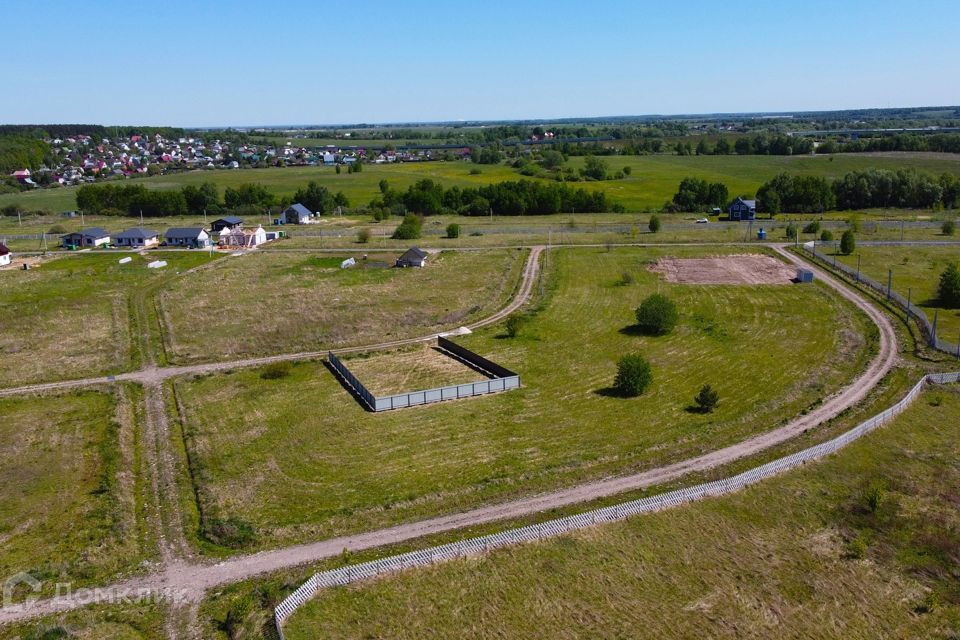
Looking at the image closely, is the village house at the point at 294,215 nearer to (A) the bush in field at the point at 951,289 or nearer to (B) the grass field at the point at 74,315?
(B) the grass field at the point at 74,315

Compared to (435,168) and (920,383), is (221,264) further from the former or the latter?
(435,168)

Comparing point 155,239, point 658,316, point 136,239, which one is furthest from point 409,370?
point 155,239

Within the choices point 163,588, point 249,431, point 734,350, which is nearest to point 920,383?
point 734,350

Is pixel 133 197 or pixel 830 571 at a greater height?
pixel 133 197

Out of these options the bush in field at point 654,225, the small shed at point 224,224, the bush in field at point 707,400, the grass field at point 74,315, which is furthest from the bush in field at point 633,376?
the small shed at point 224,224

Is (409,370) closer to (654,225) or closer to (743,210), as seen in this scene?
(654,225)
